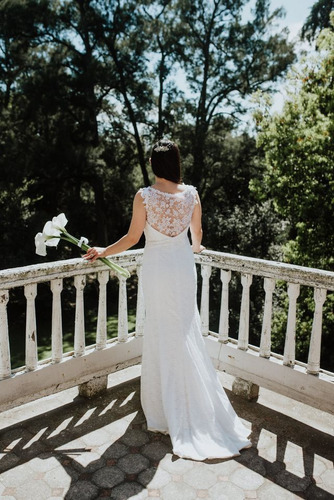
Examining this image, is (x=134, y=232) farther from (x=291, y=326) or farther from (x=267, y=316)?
(x=291, y=326)

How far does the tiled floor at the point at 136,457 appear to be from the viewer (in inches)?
94.2

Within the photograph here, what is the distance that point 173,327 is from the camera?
294 cm

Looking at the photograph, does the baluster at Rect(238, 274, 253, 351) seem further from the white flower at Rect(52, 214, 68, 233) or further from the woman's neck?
the white flower at Rect(52, 214, 68, 233)

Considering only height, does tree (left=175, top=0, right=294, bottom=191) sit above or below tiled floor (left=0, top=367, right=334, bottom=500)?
above

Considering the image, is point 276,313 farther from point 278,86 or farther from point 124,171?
point 278,86

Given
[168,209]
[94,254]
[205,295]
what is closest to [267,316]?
[205,295]

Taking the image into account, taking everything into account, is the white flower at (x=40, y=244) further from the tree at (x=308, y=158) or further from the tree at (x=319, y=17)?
the tree at (x=319, y=17)

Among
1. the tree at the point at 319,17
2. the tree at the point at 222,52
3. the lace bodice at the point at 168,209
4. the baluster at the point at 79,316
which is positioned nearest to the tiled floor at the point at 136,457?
the baluster at the point at 79,316

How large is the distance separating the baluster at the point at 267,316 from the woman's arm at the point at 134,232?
41.1 inches

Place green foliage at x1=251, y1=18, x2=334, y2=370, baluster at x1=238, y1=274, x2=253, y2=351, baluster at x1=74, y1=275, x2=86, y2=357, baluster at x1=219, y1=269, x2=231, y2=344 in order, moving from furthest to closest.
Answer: green foliage at x1=251, y1=18, x2=334, y2=370, baluster at x1=219, y1=269, x2=231, y2=344, baluster at x1=238, y1=274, x2=253, y2=351, baluster at x1=74, y1=275, x2=86, y2=357

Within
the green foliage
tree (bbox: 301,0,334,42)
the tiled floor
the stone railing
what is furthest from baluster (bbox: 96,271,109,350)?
tree (bbox: 301,0,334,42)

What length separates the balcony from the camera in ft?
8.04

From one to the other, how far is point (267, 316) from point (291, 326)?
198 millimetres

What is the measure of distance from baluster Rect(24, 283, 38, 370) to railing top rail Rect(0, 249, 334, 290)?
0.06 m
